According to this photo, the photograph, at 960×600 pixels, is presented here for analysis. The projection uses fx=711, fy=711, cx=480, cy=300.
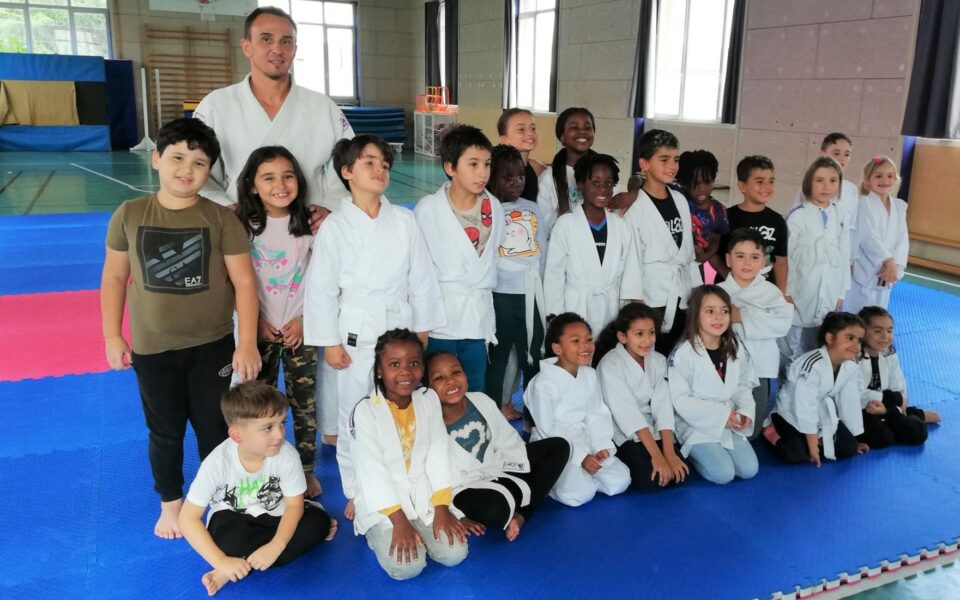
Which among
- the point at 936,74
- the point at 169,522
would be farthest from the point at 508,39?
the point at 169,522

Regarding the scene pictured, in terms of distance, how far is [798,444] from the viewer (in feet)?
11.2

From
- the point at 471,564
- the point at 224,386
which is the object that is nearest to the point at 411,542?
the point at 471,564

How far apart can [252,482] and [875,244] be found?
13.4ft

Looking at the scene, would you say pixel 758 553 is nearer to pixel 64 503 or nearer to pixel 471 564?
pixel 471 564

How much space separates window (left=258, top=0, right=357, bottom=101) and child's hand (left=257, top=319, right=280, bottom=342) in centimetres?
1803

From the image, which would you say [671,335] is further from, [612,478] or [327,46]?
[327,46]

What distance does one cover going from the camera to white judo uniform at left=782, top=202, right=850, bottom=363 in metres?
3.97

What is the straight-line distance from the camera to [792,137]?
834 centimetres

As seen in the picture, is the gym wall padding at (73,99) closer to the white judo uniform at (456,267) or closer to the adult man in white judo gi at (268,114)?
the adult man in white judo gi at (268,114)

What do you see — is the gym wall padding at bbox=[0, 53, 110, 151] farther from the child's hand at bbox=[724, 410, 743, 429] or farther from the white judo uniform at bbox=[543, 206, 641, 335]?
the child's hand at bbox=[724, 410, 743, 429]

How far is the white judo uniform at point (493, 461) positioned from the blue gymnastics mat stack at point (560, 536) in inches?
8.1

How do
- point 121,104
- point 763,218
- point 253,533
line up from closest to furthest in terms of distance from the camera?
point 253,533 < point 763,218 < point 121,104

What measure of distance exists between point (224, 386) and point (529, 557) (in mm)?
1312

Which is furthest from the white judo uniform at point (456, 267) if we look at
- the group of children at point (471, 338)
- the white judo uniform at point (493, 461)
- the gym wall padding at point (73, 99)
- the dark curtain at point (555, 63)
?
the gym wall padding at point (73, 99)
